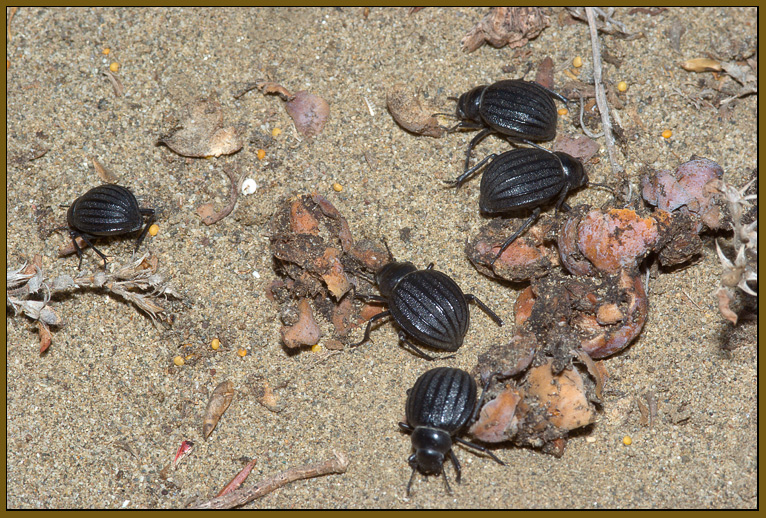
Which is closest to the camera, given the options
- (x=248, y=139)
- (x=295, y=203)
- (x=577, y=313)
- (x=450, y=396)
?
(x=450, y=396)

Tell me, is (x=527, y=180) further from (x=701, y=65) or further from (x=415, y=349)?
(x=701, y=65)

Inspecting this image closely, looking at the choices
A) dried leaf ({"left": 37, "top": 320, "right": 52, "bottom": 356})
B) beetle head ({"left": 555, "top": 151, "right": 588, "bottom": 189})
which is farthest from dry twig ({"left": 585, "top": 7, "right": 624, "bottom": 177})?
dried leaf ({"left": 37, "top": 320, "right": 52, "bottom": 356})

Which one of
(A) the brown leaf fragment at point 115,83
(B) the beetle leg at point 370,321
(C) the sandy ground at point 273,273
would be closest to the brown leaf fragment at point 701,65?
(C) the sandy ground at point 273,273

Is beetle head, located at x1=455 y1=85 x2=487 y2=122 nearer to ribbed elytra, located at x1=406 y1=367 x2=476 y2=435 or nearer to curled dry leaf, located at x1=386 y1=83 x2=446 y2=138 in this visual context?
curled dry leaf, located at x1=386 y1=83 x2=446 y2=138

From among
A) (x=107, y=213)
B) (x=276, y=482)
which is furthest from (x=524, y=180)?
(x=107, y=213)

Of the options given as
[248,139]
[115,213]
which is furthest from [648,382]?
[115,213]

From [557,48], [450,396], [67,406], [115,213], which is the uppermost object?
[557,48]

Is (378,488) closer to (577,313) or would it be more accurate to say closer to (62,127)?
(577,313)
